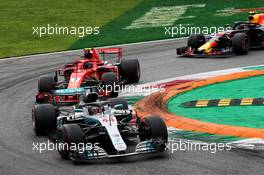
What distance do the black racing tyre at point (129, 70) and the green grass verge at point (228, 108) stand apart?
8.63ft

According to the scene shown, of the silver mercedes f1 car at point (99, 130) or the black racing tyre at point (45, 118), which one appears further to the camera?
the black racing tyre at point (45, 118)

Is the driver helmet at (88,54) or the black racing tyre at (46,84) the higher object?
the driver helmet at (88,54)

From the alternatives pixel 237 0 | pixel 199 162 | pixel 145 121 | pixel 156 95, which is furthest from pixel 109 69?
pixel 237 0

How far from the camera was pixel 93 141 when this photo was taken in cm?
1573

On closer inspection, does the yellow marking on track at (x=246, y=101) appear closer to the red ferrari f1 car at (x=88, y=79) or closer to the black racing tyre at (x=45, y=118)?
the red ferrari f1 car at (x=88, y=79)

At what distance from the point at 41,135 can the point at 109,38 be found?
58.9 ft

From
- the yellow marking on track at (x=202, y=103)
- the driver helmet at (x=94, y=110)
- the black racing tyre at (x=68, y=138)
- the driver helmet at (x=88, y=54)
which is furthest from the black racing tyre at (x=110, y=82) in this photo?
the black racing tyre at (x=68, y=138)

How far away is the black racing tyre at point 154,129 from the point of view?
1529cm

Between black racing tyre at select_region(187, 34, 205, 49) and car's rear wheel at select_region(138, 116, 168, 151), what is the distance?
14036mm

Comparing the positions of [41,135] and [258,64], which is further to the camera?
[258,64]

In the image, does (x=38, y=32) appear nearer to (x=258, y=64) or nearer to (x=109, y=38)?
(x=109, y=38)

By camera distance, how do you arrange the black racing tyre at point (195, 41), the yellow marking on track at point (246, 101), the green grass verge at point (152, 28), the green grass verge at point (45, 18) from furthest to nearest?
the green grass verge at point (152, 28), the green grass verge at point (45, 18), the black racing tyre at point (195, 41), the yellow marking on track at point (246, 101)

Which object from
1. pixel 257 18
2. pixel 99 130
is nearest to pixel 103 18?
pixel 257 18

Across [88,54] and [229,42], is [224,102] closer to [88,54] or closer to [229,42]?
[88,54]
